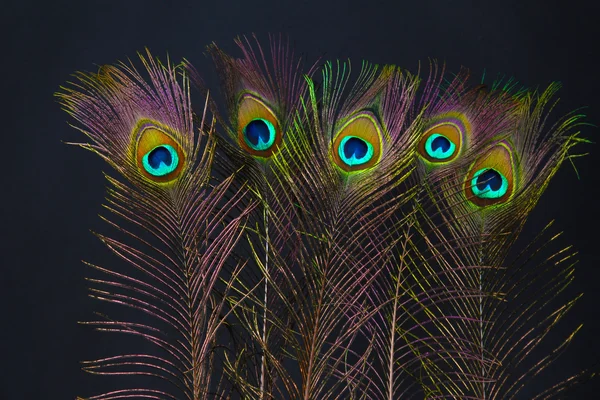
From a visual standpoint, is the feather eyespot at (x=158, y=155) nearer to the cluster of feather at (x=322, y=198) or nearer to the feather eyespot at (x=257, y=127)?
the cluster of feather at (x=322, y=198)

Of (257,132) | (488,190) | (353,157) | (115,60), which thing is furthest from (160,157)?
(488,190)

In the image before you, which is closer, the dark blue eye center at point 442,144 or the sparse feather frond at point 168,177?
the sparse feather frond at point 168,177

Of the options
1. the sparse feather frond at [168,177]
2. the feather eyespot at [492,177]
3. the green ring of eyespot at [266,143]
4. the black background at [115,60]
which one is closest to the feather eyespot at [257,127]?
the green ring of eyespot at [266,143]

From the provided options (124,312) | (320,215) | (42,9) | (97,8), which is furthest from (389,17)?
(124,312)

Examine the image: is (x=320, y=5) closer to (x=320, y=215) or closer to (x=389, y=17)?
(x=389, y=17)

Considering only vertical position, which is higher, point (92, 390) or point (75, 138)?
point (75, 138)

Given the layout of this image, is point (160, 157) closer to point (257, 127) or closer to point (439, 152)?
point (257, 127)
